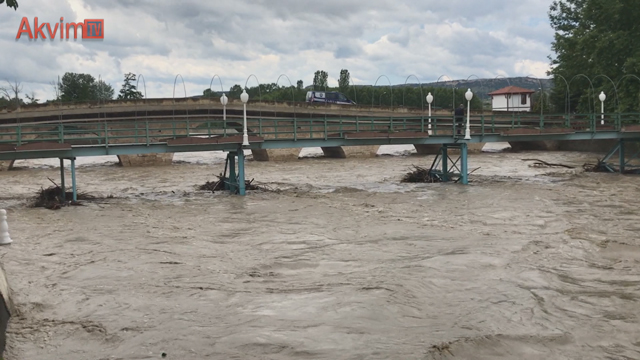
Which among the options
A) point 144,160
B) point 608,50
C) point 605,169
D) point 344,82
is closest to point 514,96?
point 344,82

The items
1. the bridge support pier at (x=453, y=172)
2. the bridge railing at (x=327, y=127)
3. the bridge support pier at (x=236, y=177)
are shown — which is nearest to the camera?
the bridge railing at (x=327, y=127)

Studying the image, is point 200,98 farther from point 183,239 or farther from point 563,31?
point 183,239

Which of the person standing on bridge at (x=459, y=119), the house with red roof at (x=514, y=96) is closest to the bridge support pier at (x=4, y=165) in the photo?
the person standing on bridge at (x=459, y=119)

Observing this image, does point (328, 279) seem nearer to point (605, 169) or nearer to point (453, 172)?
point (453, 172)

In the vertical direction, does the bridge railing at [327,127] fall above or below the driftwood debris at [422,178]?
above

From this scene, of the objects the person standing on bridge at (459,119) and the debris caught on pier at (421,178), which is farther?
the debris caught on pier at (421,178)

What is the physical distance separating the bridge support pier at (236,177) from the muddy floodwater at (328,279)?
1.62 meters

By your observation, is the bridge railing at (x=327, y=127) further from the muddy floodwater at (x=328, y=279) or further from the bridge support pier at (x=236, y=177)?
the muddy floodwater at (x=328, y=279)

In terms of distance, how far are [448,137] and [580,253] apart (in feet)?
50.1

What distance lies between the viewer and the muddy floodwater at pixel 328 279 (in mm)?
9133

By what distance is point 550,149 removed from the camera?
63781mm

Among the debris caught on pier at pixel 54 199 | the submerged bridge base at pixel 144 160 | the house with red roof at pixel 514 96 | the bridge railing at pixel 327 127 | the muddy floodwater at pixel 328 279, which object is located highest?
the house with red roof at pixel 514 96

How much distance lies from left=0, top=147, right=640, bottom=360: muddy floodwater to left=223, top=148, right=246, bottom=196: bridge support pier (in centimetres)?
162

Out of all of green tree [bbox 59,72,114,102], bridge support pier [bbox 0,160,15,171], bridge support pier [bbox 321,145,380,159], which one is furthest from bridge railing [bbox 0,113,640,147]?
green tree [bbox 59,72,114,102]
